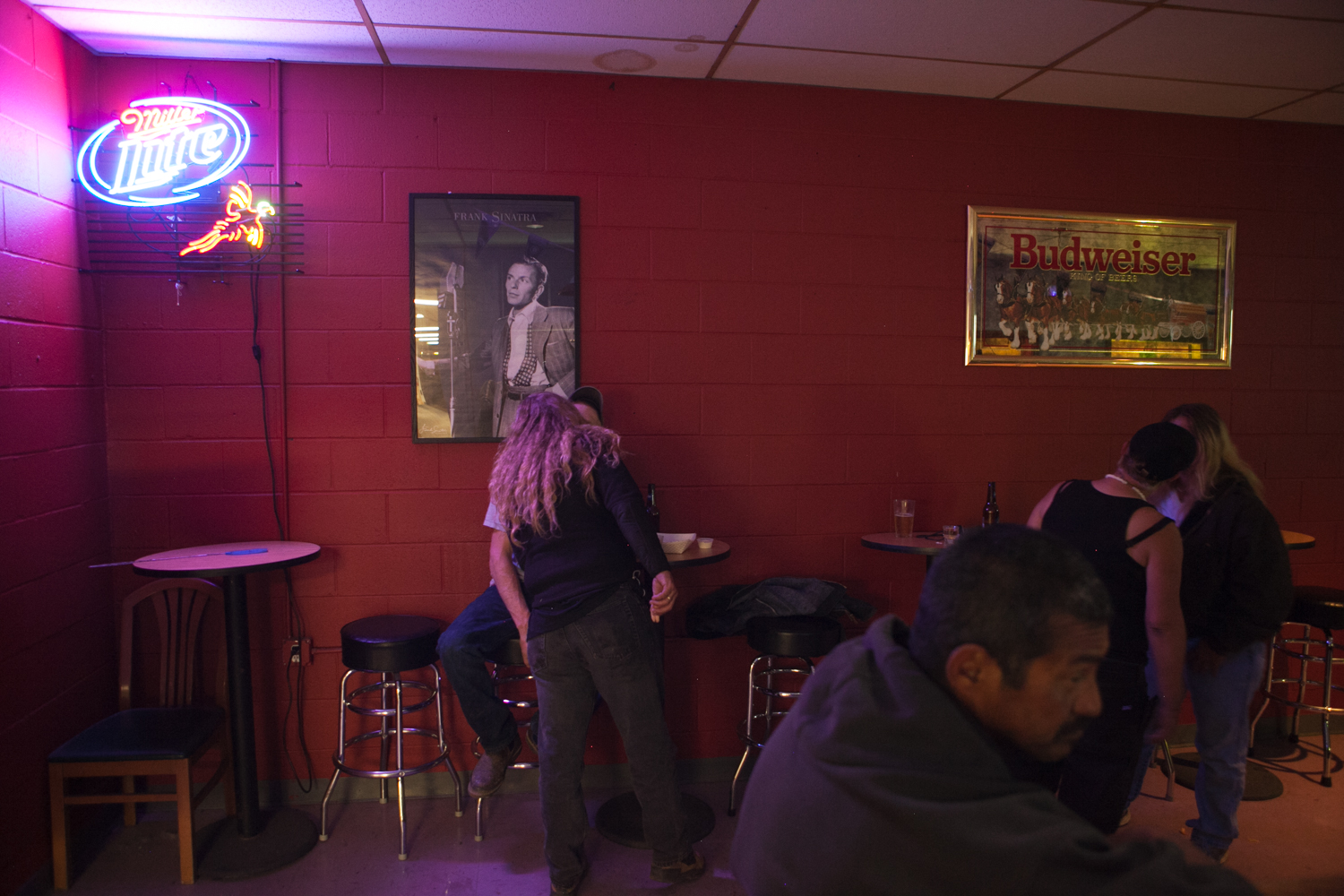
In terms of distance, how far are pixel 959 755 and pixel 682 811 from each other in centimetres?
216

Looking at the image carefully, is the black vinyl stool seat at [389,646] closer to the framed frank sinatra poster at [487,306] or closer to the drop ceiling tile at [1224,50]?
the framed frank sinatra poster at [487,306]

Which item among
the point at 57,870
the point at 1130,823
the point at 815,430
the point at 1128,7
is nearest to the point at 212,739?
the point at 57,870

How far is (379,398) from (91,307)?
111 centimetres

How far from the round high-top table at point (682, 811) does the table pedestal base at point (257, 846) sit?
3.54ft

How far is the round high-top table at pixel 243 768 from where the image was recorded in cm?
269

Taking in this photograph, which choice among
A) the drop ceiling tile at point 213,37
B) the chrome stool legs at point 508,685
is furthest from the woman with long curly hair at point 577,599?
the drop ceiling tile at point 213,37

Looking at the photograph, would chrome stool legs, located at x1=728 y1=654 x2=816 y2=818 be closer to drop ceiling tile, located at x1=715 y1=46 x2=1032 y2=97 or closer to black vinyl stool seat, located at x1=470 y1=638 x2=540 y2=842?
black vinyl stool seat, located at x1=470 y1=638 x2=540 y2=842

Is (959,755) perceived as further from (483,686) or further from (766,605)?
(766,605)

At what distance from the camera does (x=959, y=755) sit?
32.0 inches

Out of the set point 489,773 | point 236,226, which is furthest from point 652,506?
point 236,226

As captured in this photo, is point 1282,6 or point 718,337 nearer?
point 1282,6

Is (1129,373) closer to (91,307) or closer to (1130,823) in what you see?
(1130,823)

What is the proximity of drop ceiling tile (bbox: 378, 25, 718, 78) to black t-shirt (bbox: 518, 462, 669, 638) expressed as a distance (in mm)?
1682

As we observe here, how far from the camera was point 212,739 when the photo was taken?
9.07 feet
